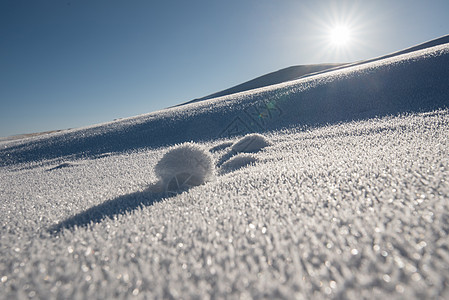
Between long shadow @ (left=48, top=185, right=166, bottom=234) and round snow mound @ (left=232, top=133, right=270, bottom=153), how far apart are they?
1.77m

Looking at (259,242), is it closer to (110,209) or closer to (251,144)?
(110,209)

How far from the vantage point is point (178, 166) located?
1870 millimetres

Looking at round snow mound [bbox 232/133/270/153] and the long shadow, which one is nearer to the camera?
the long shadow

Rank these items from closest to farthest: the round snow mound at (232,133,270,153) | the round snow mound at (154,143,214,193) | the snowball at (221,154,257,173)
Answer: the round snow mound at (154,143,214,193), the snowball at (221,154,257,173), the round snow mound at (232,133,270,153)

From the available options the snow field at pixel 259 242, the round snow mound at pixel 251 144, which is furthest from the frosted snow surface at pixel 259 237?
the round snow mound at pixel 251 144

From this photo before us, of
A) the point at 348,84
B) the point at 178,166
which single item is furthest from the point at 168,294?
the point at 348,84

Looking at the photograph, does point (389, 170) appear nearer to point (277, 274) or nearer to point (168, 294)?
point (277, 274)

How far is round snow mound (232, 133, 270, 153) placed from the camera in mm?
3324

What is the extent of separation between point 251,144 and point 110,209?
220 centimetres

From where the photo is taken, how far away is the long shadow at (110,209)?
1266 mm

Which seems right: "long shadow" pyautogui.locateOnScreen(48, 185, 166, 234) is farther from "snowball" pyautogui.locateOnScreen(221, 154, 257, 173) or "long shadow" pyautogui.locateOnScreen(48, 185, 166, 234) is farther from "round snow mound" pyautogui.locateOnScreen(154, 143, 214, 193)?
"snowball" pyautogui.locateOnScreen(221, 154, 257, 173)

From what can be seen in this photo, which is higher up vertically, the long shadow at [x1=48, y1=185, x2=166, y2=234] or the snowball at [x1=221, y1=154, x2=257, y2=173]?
the long shadow at [x1=48, y1=185, x2=166, y2=234]

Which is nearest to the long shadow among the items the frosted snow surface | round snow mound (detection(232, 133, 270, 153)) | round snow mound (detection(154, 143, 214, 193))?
the frosted snow surface

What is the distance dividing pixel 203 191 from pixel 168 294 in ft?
3.21
